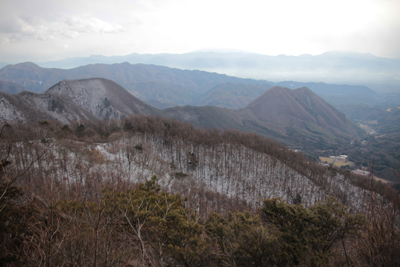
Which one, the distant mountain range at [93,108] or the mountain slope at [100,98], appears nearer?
the distant mountain range at [93,108]

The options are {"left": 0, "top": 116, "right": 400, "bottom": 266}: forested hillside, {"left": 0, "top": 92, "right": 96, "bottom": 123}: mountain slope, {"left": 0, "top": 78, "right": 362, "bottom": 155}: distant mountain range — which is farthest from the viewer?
{"left": 0, "top": 78, "right": 362, "bottom": 155}: distant mountain range

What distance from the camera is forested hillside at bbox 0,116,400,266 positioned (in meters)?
7.11

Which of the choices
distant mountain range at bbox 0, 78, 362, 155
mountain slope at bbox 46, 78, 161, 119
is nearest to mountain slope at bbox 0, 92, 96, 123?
distant mountain range at bbox 0, 78, 362, 155

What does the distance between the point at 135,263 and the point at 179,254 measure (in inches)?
77.3

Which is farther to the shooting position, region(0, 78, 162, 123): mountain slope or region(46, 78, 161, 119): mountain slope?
region(46, 78, 161, 119): mountain slope

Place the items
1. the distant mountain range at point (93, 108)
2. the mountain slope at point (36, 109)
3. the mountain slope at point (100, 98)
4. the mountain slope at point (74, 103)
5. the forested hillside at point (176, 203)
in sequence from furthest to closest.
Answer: the mountain slope at point (100, 98), the distant mountain range at point (93, 108), the mountain slope at point (74, 103), the mountain slope at point (36, 109), the forested hillside at point (176, 203)

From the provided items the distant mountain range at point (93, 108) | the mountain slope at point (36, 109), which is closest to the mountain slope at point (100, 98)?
the distant mountain range at point (93, 108)

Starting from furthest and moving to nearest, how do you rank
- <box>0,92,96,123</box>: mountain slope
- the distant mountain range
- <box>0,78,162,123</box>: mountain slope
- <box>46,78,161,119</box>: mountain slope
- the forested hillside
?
<box>46,78,161,119</box>: mountain slope → the distant mountain range → <box>0,78,162,123</box>: mountain slope → <box>0,92,96,123</box>: mountain slope → the forested hillside

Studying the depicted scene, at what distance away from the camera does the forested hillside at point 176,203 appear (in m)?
7.11

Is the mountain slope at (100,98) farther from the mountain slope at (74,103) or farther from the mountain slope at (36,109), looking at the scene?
the mountain slope at (36,109)

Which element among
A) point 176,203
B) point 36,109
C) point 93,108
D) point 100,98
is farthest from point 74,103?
point 176,203

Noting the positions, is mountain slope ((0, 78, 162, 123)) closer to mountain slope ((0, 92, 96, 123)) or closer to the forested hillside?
mountain slope ((0, 92, 96, 123))

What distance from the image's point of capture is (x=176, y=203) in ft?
41.1

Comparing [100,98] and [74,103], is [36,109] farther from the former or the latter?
[100,98]
